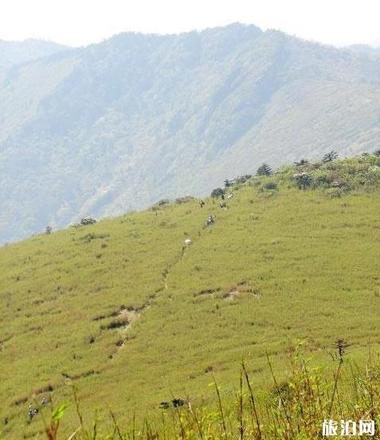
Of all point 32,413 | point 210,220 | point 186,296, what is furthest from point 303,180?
point 32,413

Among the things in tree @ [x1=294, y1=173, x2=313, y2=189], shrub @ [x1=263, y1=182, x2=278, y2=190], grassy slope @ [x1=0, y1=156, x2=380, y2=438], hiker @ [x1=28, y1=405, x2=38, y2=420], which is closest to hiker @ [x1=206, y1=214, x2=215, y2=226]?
grassy slope @ [x1=0, y1=156, x2=380, y2=438]

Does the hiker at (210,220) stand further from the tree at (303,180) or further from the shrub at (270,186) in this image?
the tree at (303,180)

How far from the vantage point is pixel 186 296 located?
64.9 metres

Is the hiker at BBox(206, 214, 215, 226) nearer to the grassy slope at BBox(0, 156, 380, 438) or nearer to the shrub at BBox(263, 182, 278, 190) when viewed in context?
the grassy slope at BBox(0, 156, 380, 438)

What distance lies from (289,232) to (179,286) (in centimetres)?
1866

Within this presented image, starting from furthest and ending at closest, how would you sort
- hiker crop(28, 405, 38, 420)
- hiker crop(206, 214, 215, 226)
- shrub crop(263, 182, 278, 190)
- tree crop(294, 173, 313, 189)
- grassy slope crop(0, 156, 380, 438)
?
1. shrub crop(263, 182, 278, 190)
2. tree crop(294, 173, 313, 189)
3. hiker crop(206, 214, 215, 226)
4. grassy slope crop(0, 156, 380, 438)
5. hiker crop(28, 405, 38, 420)

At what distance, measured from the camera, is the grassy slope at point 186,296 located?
1937 inches

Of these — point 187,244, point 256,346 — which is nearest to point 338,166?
point 187,244

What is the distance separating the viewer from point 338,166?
100188 mm

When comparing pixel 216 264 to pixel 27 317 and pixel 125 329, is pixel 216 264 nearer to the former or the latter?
pixel 125 329

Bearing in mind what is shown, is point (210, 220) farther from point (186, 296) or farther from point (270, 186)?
point (186, 296)

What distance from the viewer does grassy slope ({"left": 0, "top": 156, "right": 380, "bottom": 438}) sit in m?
49.2

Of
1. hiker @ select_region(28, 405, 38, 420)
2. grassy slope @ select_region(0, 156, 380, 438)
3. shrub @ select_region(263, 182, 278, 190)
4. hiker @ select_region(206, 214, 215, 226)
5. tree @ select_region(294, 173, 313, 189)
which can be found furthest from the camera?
shrub @ select_region(263, 182, 278, 190)

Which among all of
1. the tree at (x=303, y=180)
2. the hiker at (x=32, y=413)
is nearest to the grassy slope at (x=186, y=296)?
the hiker at (x=32, y=413)
